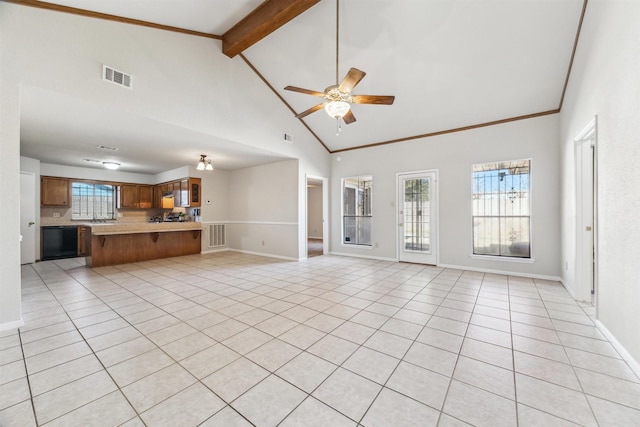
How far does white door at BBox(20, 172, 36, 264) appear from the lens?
5488 millimetres

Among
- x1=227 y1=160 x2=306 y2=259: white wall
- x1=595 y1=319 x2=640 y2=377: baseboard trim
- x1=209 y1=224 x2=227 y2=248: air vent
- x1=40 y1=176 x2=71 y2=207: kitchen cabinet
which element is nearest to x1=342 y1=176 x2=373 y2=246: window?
x1=227 y1=160 x2=306 y2=259: white wall

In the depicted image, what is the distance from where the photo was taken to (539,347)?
224 cm

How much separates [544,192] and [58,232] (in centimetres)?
1070

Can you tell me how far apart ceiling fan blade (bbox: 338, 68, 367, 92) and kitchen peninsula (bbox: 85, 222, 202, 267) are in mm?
5506

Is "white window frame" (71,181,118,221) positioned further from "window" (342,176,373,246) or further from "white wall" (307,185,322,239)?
"window" (342,176,373,246)

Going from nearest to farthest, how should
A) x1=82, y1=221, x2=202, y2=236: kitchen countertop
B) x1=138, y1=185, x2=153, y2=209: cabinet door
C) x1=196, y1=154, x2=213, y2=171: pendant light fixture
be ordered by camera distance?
x1=82, y1=221, x2=202, y2=236: kitchen countertop → x1=196, y1=154, x2=213, y2=171: pendant light fixture → x1=138, y1=185, x2=153, y2=209: cabinet door

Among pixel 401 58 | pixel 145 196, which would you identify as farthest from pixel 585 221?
pixel 145 196

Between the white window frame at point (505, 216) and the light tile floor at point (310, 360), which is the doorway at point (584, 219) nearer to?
the light tile floor at point (310, 360)

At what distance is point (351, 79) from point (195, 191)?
582 cm

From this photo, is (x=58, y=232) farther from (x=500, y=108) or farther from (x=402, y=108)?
(x=500, y=108)

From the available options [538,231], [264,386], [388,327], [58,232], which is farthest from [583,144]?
[58,232]

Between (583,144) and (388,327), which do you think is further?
(583,144)

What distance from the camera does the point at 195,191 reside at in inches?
281

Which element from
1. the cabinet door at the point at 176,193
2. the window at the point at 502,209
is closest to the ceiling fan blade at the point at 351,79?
the window at the point at 502,209
